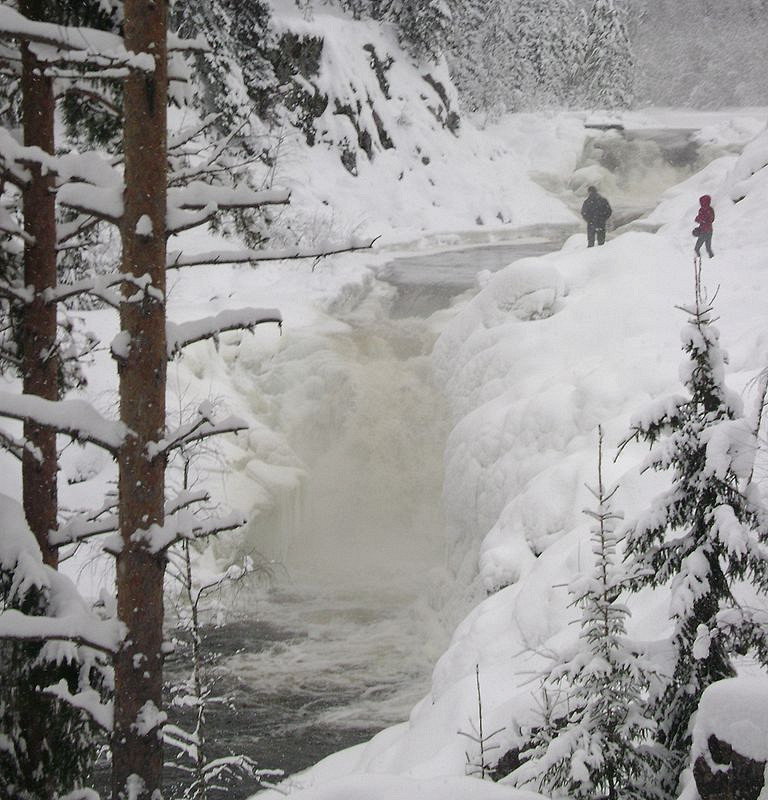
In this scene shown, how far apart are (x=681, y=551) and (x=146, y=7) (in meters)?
3.58

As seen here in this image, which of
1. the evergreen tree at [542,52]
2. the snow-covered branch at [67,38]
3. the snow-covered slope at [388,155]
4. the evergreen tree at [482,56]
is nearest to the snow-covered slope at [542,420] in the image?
the snow-covered branch at [67,38]

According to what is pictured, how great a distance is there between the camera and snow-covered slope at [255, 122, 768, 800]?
287 inches

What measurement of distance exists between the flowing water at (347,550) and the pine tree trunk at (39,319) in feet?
17.5

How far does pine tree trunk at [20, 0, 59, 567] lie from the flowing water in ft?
17.5

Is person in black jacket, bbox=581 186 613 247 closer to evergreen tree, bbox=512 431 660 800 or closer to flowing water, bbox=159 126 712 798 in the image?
flowing water, bbox=159 126 712 798

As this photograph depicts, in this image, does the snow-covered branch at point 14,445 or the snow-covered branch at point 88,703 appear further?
the snow-covered branch at point 14,445

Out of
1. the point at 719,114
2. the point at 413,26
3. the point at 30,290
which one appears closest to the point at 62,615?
the point at 30,290

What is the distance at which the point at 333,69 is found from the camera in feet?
100.0

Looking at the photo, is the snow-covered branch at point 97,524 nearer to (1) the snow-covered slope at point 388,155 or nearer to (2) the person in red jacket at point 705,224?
(2) the person in red jacket at point 705,224

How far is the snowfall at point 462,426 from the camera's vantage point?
24.3 feet

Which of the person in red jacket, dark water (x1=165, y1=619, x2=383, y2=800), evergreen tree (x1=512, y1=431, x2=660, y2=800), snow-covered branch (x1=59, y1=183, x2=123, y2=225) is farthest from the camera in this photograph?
the person in red jacket

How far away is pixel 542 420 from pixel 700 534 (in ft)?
22.0

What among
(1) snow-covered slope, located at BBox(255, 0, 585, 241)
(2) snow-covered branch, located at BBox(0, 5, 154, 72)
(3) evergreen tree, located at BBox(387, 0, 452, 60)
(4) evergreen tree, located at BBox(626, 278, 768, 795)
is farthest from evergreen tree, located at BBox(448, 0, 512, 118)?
(2) snow-covered branch, located at BBox(0, 5, 154, 72)

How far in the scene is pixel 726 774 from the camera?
140 inches
